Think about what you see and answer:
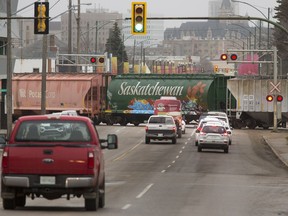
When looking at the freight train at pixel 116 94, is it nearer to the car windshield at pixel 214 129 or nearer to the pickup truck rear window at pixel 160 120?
the pickup truck rear window at pixel 160 120

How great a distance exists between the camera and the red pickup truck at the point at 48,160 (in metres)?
17.5

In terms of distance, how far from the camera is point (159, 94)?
75.3 m

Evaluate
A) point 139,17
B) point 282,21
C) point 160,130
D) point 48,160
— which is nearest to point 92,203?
point 48,160

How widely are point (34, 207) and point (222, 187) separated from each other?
9.81 meters

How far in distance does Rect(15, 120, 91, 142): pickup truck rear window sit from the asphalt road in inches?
55.9

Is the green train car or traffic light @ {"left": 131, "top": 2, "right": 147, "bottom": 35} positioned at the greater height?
traffic light @ {"left": 131, "top": 2, "right": 147, "bottom": 35}

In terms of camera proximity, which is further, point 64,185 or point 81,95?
point 81,95

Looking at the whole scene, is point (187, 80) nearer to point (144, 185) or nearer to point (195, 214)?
point (144, 185)

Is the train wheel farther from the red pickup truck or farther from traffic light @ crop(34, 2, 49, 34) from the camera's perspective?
the red pickup truck

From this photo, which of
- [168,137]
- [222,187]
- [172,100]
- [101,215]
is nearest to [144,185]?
[222,187]

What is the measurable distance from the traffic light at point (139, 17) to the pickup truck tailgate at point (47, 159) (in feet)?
55.5

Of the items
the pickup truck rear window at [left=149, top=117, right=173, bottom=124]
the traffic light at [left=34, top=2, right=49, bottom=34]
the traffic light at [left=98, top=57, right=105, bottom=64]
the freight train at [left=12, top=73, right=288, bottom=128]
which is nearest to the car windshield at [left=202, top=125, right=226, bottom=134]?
the pickup truck rear window at [left=149, top=117, right=173, bottom=124]

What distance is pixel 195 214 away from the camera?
19.2m

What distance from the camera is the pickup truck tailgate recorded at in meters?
17.5
